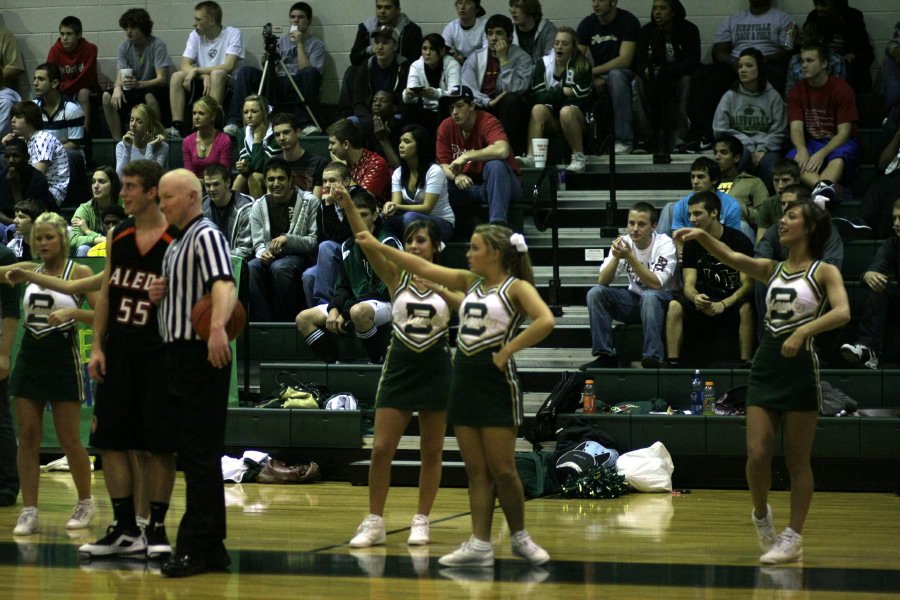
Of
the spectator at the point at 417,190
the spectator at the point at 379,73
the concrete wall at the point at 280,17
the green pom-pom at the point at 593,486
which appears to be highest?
the concrete wall at the point at 280,17

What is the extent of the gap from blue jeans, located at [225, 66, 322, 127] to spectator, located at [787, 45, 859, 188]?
4.67m

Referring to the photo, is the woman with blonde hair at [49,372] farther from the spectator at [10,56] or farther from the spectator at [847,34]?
the spectator at [10,56]

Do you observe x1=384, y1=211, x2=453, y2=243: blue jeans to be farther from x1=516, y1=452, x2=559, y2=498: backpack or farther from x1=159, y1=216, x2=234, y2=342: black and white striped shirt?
x1=159, y1=216, x2=234, y2=342: black and white striped shirt

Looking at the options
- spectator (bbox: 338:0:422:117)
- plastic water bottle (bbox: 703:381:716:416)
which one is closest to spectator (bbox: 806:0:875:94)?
spectator (bbox: 338:0:422:117)

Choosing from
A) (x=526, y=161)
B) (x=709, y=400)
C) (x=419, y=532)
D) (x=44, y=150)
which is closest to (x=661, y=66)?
(x=526, y=161)

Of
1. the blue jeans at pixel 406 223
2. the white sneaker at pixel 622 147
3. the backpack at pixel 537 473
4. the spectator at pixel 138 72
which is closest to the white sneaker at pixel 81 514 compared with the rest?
the backpack at pixel 537 473

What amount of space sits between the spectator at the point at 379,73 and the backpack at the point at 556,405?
406cm

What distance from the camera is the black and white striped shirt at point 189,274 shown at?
17.1ft

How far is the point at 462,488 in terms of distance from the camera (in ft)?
27.0

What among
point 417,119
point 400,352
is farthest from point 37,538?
point 417,119

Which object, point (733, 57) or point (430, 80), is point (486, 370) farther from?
point (733, 57)

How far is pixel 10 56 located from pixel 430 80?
5229 millimetres

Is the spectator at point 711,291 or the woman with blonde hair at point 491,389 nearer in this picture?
the woman with blonde hair at point 491,389

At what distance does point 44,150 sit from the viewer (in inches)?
456
